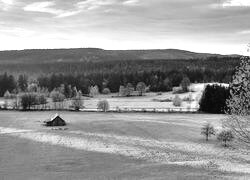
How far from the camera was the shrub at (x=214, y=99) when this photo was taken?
9694 cm

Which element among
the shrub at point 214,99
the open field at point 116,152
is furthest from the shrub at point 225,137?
the shrub at point 214,99

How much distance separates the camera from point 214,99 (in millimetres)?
97312

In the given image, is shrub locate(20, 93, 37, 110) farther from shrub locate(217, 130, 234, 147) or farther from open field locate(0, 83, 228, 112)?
shrub locate(217, 130, 234, 147)

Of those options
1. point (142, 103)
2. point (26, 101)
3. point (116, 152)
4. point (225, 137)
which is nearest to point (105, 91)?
point (142, 103)

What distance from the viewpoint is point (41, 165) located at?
40406mm

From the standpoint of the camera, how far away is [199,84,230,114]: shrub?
9694 cm

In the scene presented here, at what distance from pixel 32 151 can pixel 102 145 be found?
32.1 feet

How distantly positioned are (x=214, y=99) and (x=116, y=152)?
5550 cm

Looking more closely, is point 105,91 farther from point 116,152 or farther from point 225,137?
point 116,152

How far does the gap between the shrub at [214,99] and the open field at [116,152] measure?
21.8 m

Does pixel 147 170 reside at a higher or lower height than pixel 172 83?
lower

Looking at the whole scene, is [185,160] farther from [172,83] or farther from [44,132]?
[172,83]

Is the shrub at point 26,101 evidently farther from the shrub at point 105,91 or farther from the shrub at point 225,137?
the shrub at point 225,137

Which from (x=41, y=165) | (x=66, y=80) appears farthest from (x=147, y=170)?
(x=66, y=80)
